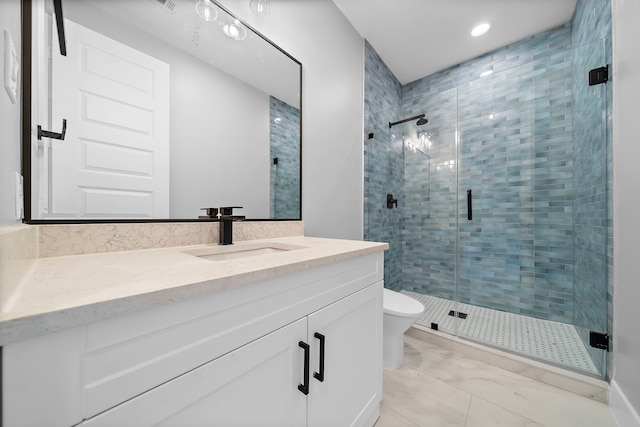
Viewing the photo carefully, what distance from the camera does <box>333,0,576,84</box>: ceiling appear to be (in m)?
1.90

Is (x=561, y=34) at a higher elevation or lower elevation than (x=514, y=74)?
higher

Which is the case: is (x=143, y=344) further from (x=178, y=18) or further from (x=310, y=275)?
(x=178, y=18)

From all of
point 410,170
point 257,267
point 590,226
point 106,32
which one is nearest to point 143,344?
point 257,267

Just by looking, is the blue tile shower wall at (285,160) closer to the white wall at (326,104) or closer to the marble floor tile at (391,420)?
the white wall at (326,104)

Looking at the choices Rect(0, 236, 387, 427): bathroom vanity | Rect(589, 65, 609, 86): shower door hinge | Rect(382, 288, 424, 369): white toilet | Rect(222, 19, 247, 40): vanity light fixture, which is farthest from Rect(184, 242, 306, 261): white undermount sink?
Rect(589, 65, 609, 86): shower door hinge

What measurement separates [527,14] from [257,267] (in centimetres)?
279

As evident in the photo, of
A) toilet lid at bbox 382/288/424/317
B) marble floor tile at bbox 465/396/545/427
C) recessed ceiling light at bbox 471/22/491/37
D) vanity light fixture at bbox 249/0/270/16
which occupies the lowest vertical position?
marble floor tile at bbox 465/396/545/427

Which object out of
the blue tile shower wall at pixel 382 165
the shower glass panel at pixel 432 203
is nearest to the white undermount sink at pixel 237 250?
the blue tile shower wall at pixel 382 165

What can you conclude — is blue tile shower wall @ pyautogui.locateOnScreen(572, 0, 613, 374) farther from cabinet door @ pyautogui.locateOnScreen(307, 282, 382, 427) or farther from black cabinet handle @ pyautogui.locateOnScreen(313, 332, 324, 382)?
black cabinet handle @ pyautogui.locateOnScreen(313, 332, 324, 382)

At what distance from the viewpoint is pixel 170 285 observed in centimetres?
46

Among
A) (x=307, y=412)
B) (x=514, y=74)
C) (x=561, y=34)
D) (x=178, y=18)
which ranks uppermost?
(x=561, y=34)

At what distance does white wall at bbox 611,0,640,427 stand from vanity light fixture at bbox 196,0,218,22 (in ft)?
6.15

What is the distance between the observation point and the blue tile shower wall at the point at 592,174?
4.52ft

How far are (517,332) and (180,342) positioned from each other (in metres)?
2.35
